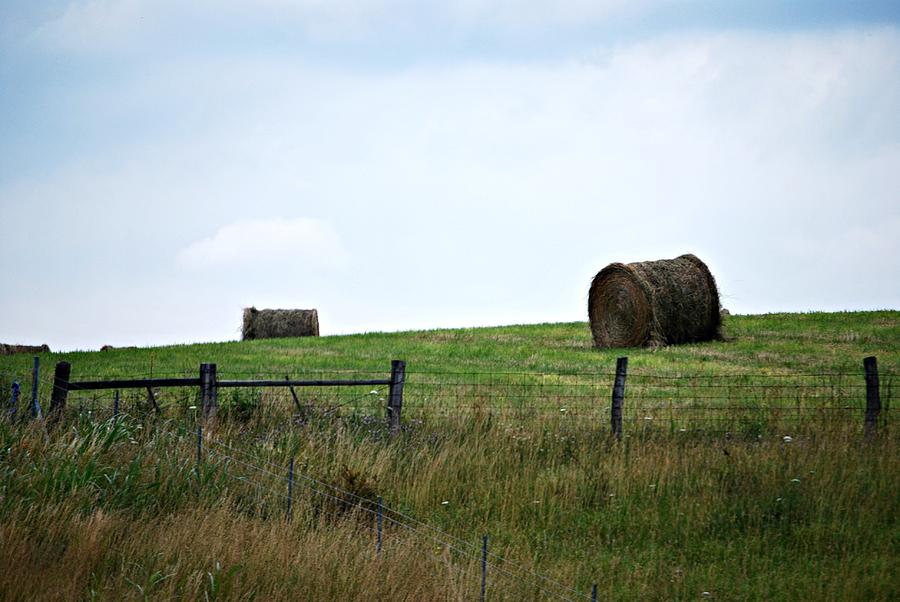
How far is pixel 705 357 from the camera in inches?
815

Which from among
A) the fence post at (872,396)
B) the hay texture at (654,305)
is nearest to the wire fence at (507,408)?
the fence post at (872,396)

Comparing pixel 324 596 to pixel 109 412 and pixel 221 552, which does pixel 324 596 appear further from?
pixel 109 412

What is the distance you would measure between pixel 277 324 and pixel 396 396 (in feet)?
71.7

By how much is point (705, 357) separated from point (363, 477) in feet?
44.4

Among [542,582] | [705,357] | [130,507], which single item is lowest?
[542,582]

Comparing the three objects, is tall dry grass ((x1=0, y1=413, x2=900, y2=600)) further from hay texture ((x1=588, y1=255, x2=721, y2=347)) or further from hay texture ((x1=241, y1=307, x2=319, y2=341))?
hay texture ((x1=241, y1=307, x2=319, y2=341))

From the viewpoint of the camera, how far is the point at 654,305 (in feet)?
79.2

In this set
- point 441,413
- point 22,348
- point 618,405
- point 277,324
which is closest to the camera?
point 618,405

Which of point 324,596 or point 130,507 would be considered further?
point 130,507

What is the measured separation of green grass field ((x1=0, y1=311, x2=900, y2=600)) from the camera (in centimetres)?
644

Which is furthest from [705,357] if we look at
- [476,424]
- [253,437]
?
[253,437]

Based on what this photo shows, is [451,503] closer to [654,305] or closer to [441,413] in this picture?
[441,413]

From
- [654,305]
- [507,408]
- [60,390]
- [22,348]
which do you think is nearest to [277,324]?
[22,348]

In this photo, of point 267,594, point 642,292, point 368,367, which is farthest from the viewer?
point 642,292
